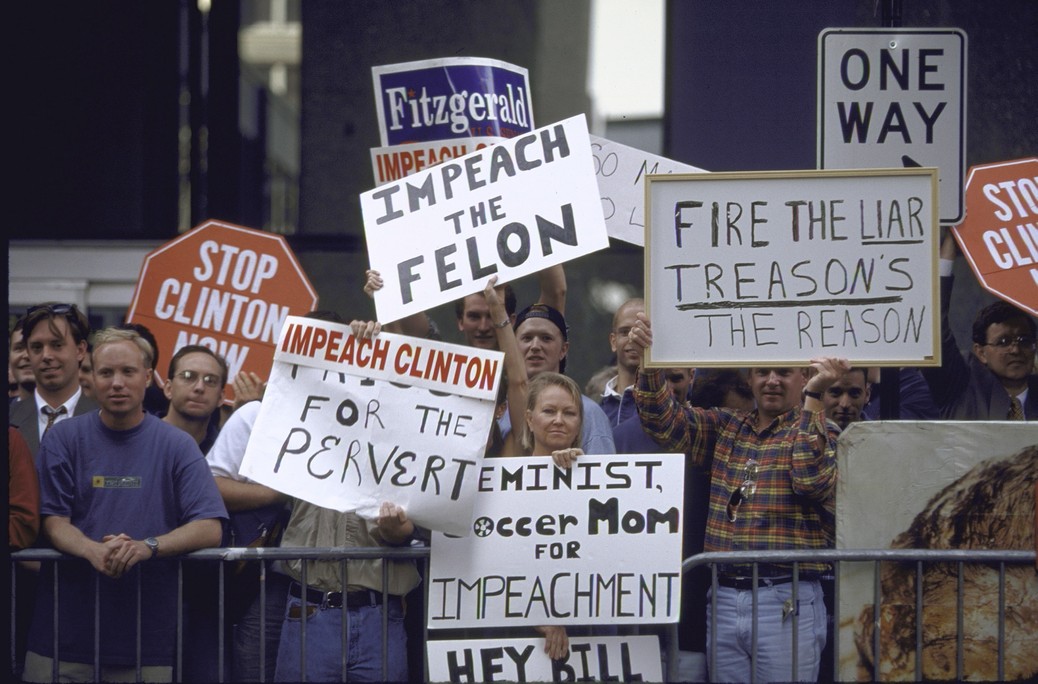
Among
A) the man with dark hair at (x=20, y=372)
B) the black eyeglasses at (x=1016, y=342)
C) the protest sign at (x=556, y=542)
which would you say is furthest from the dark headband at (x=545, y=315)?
the man with dark hair at (x=20, y=372)

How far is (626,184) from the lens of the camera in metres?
6.93

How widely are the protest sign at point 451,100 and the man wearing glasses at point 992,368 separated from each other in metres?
2.30

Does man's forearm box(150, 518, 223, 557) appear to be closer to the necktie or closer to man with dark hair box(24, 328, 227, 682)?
man with dark hair box(24, 328, 227, 682)

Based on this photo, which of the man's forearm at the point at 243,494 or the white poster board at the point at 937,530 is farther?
the man's forearm at the point at 243,494

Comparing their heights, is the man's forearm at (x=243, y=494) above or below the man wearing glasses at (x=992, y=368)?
below

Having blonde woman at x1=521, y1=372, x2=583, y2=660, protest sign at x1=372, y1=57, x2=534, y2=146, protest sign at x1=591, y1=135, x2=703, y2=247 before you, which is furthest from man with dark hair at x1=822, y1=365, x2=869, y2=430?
protest sign at x1=372, y1=57, x2=534, y2=146

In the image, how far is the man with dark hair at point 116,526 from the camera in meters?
5.59

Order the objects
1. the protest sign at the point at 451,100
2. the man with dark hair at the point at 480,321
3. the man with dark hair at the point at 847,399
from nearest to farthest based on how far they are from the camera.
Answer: the man with dark hair at the point at 480,321, the man with dark hair at the point at 847,399, the protest sign at the point at 451,100

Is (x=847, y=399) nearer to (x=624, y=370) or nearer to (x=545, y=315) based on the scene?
(x=624, y=370)

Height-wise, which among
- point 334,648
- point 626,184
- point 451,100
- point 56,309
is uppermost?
point 451,100

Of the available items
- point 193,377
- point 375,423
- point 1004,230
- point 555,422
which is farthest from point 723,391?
point 193,377

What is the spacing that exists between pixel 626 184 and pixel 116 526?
2.98m

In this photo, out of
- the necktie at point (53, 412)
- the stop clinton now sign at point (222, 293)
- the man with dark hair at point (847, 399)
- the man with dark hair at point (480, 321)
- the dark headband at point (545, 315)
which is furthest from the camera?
the stop clinton now sign at point (222, 293)

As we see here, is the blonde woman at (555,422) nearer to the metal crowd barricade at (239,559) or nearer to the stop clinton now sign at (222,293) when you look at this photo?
the metal crowd barricade at (239,559)
